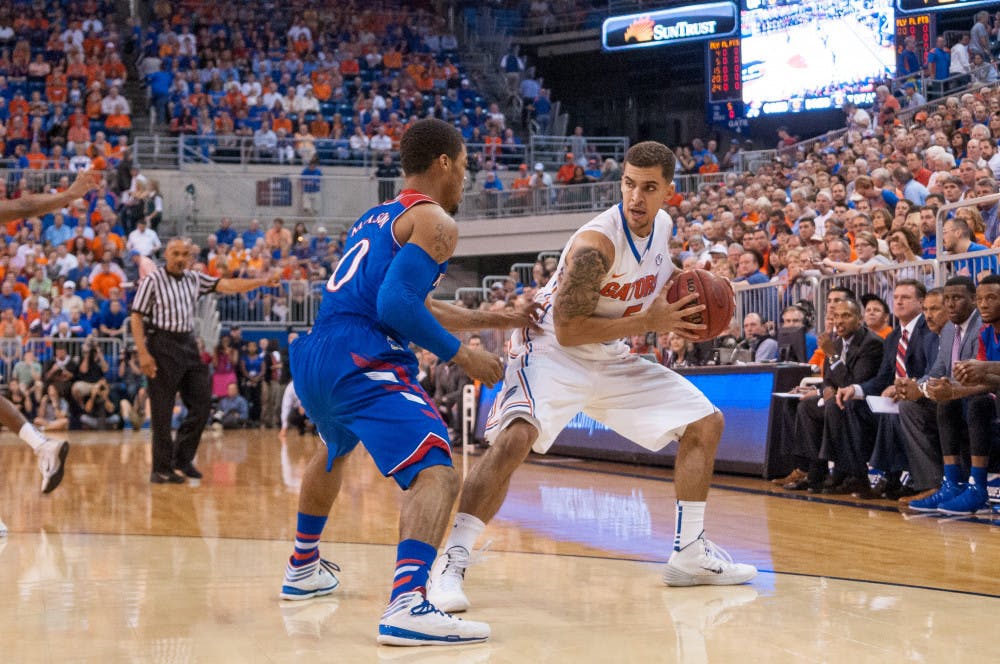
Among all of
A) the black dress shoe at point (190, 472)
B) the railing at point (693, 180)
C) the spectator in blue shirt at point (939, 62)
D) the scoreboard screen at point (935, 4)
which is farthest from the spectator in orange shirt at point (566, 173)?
the black dress shoe at point (190, 472)

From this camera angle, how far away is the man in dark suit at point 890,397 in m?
8.14

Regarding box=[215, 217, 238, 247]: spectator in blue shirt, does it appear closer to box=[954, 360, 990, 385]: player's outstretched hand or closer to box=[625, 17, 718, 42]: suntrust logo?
box=[625, 17, 718, 42]: suntrust logo

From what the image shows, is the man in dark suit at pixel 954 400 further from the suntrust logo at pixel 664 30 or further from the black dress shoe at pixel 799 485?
the suntrust logo at pixel 664 30

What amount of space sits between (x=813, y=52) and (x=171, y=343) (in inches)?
688

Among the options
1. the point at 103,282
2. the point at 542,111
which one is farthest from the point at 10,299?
the point at 542,111

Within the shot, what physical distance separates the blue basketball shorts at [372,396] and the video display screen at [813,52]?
20.4m

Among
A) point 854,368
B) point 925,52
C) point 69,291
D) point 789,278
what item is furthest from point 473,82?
point 854,368

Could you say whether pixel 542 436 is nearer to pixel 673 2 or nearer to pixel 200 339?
pixel 200 339

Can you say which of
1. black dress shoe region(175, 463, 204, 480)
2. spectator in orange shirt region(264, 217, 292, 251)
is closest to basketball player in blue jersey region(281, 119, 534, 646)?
black dress shoe region(175, 463, 204, 480)

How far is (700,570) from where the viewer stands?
4.86 meters

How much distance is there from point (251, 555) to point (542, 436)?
1.91 metres

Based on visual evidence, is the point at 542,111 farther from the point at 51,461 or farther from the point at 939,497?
the point at 51,461

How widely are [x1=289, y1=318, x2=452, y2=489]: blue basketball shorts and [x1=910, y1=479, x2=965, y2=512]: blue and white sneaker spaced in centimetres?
447

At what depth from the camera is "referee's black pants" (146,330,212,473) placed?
384 inches
